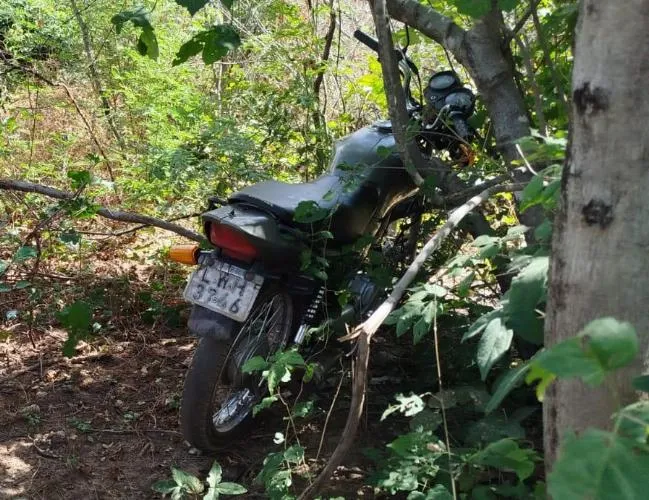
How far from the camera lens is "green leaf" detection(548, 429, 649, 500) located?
1.00 metres

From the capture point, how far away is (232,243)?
2848 mm

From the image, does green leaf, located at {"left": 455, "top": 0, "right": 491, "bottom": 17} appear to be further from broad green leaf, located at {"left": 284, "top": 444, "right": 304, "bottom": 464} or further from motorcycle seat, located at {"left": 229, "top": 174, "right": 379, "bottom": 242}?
broad green leaf, located at {"left": 284, "top": 444, "right": 304, "bottom": 464}

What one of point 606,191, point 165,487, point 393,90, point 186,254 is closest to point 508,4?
A: point 393,90

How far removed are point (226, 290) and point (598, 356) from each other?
6.39 ft

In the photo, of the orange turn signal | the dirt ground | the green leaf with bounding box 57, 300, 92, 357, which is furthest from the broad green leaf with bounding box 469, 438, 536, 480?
the green leaf with bounding box 57, 300, 92, 357

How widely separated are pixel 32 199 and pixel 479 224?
2.63 metres

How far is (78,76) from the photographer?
5973 millimetres

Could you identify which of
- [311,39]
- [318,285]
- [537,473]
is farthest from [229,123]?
[537,473]

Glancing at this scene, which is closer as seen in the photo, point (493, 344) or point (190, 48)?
point (493, 344)

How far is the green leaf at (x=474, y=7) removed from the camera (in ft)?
8.19

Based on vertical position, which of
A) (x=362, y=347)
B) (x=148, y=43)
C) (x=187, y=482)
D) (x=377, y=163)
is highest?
(x=148, y=43)

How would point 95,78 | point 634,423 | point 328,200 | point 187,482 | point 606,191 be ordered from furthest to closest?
point 95,78 → point 328,200 → point 187,482 → point 606,191 → point 634,423

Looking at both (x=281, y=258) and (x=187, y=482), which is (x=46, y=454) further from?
(x=281, y=258)

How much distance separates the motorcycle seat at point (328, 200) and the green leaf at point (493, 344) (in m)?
1.21
